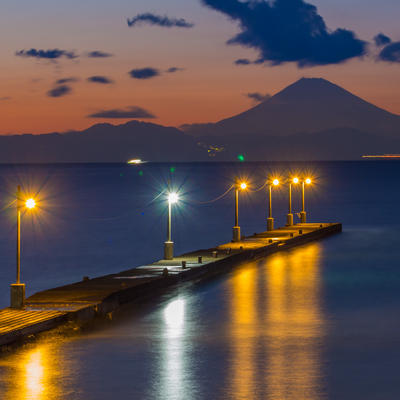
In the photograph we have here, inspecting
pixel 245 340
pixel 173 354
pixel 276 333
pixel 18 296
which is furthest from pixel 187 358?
pixel 18 296

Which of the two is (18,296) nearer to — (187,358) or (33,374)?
(187,358)

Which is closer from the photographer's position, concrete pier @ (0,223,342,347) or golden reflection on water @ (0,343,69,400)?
golden reflection on water @ (0,343,69,400)

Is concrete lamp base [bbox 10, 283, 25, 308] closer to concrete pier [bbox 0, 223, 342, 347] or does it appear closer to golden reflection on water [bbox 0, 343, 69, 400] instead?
concrete pier [bbox 0, 223, 342, 347]

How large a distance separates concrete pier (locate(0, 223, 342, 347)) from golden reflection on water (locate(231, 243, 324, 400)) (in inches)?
101

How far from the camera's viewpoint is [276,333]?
1043 inches

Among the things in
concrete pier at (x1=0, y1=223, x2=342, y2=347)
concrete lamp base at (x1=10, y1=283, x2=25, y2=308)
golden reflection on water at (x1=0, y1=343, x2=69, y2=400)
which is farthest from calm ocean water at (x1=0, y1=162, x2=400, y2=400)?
concrete lamp base at (x1=10, y1=283, x2=25, y2=308)

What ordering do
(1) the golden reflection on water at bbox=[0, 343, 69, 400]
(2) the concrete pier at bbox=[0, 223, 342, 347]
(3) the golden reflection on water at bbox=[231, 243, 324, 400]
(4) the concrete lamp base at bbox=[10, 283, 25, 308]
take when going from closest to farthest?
(1) the golden reflection on water at bbox=[0, 343, 69, 400], (3) the golden reflection on water at bbox=[231, 243, 324, 400], (2) the concrete pier at bbox=[0, 223, 342, 347], (4) the concrete lamp base at bbox=[10, 283, 25, 308]

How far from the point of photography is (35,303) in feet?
101

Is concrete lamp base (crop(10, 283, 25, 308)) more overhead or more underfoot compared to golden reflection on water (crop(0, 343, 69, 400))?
more overhead

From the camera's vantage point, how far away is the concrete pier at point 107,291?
1040 inches

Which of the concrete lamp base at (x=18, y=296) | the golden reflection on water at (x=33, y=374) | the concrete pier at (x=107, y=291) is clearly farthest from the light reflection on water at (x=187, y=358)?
the concrete lamp base at (x=18, y=296)

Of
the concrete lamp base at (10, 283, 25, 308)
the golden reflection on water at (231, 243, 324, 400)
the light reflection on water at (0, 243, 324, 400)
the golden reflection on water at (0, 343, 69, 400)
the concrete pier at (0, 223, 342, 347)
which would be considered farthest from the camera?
the concrete lamp base at (10, 283, 25, 308)

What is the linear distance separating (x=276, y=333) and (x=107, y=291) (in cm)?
1009

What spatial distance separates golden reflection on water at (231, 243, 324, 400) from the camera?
19266mm
